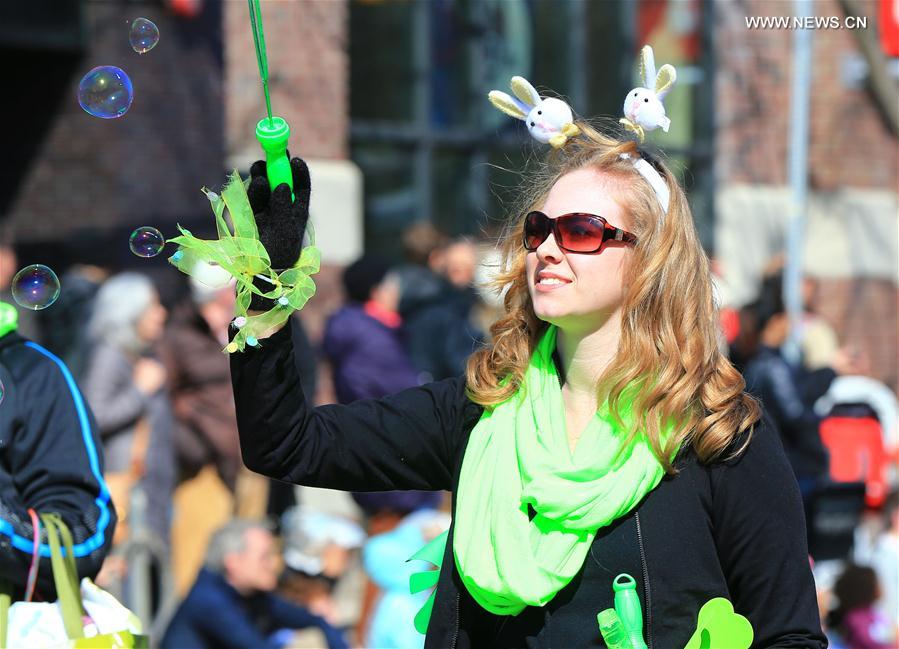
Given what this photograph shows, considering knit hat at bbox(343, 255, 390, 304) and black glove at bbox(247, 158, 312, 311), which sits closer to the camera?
black glove at bbox(247, 158, 312, 311)

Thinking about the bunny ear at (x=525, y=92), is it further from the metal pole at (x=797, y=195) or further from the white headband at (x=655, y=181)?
the metal pole at (x=797, y=195)

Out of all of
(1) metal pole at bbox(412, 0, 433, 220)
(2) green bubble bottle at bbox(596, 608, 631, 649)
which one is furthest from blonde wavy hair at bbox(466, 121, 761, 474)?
(1) metal pole at bbox(412, 0, 433, 220)

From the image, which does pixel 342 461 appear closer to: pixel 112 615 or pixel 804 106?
pixel 112 615

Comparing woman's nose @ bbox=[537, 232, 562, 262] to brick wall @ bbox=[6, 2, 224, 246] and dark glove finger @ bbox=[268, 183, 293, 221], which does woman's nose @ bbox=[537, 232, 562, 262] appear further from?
brick wall @ bbox=[6, 2, 224, 246]

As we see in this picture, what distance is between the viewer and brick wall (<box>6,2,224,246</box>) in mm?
8336

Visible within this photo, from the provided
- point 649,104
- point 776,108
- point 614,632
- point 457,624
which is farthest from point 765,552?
point 776,108

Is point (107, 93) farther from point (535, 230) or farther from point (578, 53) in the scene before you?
point (578, 53)

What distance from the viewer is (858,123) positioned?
12594 millimetres

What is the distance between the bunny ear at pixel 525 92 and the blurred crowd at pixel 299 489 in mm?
2100

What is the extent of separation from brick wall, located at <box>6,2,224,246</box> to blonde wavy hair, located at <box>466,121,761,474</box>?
614cm

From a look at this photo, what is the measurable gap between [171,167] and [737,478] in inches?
265

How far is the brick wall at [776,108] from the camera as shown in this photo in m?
12.0

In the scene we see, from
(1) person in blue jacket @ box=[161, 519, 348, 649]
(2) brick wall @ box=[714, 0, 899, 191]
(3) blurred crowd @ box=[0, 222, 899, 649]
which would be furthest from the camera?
(2) brick wall @ box=[714, 0, 899, 191]

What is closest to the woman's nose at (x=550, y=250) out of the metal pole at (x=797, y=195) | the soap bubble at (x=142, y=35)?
the soap bubble at (x=142, y=35)
